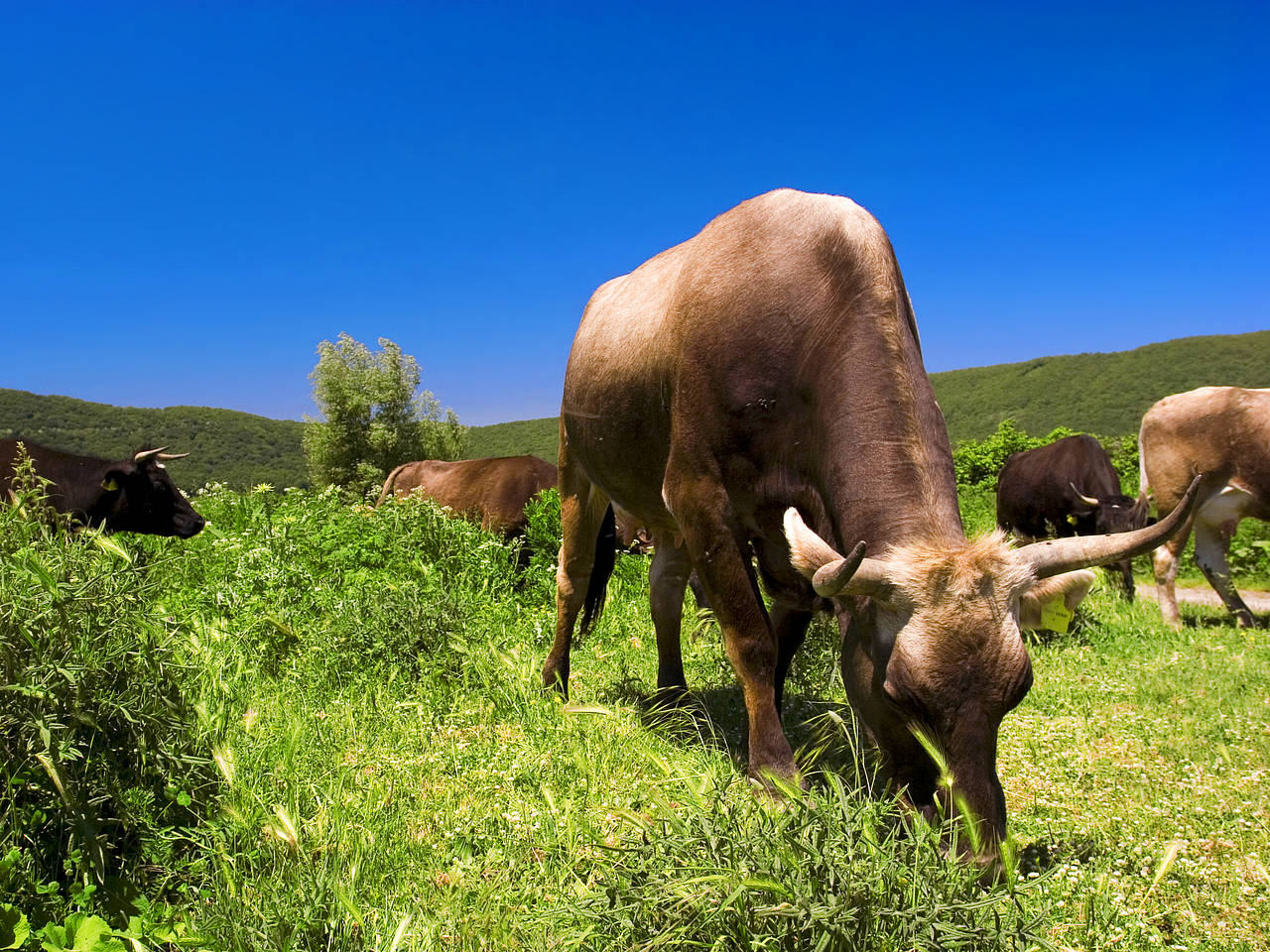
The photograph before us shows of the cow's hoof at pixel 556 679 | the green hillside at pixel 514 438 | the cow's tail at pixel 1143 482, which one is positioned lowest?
the cow's hoof at pixel 556 679

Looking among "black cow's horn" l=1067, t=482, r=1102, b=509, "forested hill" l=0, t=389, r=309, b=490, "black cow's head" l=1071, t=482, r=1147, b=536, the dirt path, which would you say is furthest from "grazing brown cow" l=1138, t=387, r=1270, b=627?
"forested hill" l=0, t=389, r=309, b=490

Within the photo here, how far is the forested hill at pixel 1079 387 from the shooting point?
61.0 m

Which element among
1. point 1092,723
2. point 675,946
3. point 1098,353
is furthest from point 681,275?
point 1098,353

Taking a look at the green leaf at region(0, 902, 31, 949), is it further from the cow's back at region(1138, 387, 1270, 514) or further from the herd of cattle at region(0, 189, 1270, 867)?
the cow's back at region(1138, 387, 1270, 514)

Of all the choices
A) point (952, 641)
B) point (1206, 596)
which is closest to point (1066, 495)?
point (1206, 596)

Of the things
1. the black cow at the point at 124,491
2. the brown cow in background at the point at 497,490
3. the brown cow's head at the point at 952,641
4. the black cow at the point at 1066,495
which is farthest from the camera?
the brown cow in background at the point at 497,490

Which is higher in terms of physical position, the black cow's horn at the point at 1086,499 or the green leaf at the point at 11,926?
the black cow's horn at the point at 1086,499

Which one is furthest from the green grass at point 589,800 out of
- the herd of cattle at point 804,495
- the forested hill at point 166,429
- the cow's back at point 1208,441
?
the forested hill at point 166,429

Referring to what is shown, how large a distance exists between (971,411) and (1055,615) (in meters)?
70.8

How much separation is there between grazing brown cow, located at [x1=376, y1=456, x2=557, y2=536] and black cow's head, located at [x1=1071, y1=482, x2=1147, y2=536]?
24.9 feet

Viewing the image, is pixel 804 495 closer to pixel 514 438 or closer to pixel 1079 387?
pixel 514 438

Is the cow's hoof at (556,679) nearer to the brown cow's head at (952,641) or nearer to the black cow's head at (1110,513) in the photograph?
the brown cow's head at (952,641)

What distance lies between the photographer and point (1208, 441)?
8.90 meters

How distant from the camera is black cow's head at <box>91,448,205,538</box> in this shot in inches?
385
